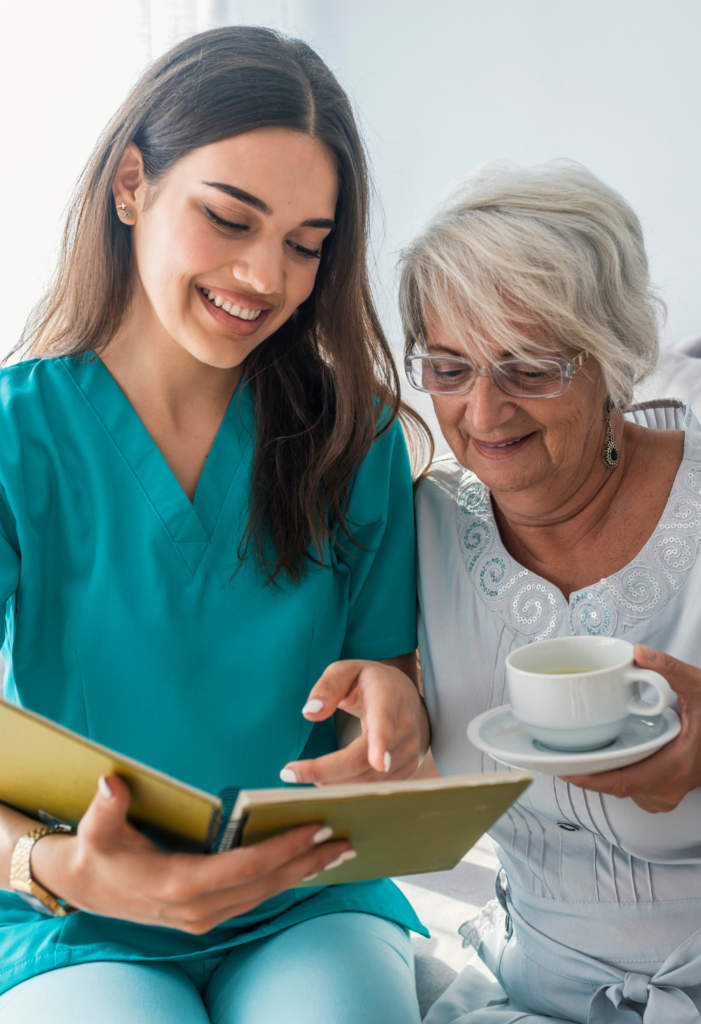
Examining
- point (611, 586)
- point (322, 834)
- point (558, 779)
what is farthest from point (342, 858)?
point (611, 586)

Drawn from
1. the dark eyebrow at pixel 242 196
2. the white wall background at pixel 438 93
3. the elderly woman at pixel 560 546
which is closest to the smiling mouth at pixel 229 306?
the dark eyebrow at pixel 242 196

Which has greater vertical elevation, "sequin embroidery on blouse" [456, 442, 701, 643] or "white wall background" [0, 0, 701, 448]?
"white wall background" [0, 0, 701, 448]

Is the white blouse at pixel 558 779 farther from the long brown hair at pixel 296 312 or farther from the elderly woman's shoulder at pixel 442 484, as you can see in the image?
the long brown hair at pixel 296 312

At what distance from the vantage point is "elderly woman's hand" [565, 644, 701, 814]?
84 cm

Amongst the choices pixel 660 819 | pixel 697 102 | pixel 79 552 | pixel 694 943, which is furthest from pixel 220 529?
pixel 697 102

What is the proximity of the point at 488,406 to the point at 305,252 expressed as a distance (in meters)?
0.30

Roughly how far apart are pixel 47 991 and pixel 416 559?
2.20 ft

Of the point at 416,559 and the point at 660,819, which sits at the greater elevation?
the point at 416,559

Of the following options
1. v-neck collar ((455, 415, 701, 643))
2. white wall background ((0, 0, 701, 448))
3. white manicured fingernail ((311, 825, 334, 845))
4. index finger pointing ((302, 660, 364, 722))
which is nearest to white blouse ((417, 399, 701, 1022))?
v-neck collar ((455, 415, 701, 643))

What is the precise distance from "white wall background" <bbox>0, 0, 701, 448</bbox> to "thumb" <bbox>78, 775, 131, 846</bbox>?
1410 millimetres

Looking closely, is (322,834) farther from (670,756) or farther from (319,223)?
(319,223)

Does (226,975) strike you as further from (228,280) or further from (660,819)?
(228,280)

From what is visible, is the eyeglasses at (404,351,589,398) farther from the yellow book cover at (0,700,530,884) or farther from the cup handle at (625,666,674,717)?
the yellow book cover at (0,700,530,884)

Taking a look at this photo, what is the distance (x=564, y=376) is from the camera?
1.08 metres
